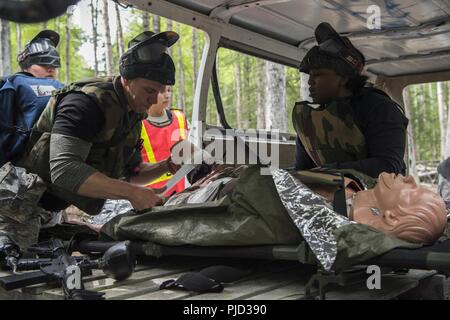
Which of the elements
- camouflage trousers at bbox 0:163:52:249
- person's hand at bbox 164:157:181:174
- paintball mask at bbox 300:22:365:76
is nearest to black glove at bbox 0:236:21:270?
camouflage trousers at bbox 0:163:52:249

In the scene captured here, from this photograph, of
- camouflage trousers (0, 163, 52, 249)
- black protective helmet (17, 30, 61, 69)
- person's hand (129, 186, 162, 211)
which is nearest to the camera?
person's hand (129, 186, 162, 211)

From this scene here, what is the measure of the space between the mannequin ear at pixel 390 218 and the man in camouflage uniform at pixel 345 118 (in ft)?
3.45

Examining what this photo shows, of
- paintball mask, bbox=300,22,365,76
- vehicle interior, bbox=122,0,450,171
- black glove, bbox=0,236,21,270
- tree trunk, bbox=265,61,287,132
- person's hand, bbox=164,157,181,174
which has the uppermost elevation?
tree trunk, bbox=265,61,287,132

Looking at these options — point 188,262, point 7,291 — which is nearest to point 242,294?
point 188,262

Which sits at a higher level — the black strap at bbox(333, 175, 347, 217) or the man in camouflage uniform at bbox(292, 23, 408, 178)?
the man in camouflage uniform at bbox(292, 23, 408, 178)

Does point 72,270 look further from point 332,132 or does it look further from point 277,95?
point 277,95

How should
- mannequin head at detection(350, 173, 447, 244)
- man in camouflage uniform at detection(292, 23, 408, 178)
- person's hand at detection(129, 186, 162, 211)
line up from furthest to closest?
man in camouflage uniform at detection(292, 23, 408, 178)
person's hand at detection(129, 186, 162, 211)
mannequin head at detection(350, 173, 447, 244)

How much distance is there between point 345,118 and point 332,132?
15 cm

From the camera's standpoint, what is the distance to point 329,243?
2.43m

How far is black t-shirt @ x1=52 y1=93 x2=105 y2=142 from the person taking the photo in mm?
3393

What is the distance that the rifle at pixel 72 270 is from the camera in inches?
91.4

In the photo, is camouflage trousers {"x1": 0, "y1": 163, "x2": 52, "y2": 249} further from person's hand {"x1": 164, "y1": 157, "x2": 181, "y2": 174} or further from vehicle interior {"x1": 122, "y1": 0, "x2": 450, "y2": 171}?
vehicle interior {"x1": 122, "y1": 0, "x2": 450, "y2": 171}

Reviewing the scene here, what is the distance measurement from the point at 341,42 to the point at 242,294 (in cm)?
249

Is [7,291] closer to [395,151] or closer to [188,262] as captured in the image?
[188,262]
